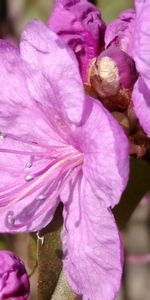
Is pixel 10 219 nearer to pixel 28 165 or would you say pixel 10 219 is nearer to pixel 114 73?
pixel 28 165

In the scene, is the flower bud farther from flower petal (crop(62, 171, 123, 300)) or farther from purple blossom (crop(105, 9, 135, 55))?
flower petal (crop(62, 171, 123, 300))

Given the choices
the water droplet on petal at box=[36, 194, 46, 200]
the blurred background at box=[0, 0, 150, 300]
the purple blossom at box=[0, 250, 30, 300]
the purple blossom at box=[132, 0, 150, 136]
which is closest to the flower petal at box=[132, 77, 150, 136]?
the purple blossom at box=[132, 0, 150, 136]

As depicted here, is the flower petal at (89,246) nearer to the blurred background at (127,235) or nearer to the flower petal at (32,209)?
Answer: the flower petal at (32,209)

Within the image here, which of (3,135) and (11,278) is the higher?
(3,135)

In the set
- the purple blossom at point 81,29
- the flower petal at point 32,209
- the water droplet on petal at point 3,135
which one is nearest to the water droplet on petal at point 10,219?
the flower petal at point 32,209

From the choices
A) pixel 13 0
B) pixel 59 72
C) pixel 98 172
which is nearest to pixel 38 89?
pixel 59 72

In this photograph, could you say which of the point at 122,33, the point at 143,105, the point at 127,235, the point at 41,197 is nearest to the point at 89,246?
the point at 41,197

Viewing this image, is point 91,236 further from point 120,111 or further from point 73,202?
point 120,111

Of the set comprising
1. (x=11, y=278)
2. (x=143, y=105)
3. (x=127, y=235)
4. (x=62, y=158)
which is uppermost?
(x=143, y=105)
